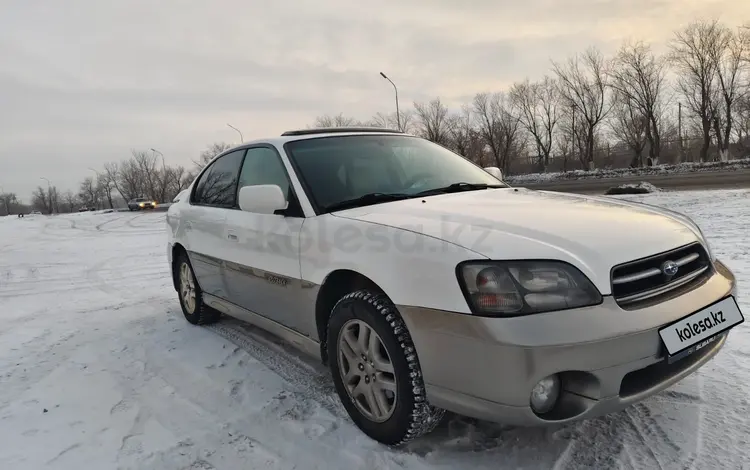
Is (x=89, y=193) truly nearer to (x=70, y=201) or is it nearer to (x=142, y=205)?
(x=70, y=201)

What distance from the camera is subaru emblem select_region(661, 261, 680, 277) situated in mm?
1994

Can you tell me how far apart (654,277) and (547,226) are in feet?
1.53

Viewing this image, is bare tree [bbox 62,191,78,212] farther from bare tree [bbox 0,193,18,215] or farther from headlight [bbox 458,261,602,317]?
headlight [bbox 458,261,602,317]

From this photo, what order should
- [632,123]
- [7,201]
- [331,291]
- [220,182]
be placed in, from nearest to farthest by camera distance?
1. [331,291]
2. [220,182]
3. [632,123]
4. [7,201]

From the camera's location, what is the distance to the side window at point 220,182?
373cm

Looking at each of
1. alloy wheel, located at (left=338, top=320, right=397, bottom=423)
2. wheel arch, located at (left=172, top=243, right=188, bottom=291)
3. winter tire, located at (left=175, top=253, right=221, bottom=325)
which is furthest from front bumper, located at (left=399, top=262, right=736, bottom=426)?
wheel arch, located at (left=172, top=243, right=188, bottom=291)

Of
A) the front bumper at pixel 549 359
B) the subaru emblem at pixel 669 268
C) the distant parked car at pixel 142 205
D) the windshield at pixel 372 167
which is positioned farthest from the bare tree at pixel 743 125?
the distant parked car at pixel 142 205

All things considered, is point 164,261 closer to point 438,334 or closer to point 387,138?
point 387,138

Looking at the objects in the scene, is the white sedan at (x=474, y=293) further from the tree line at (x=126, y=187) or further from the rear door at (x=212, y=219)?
the tree line at (x=126, y=187)

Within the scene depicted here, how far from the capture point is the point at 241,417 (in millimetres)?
2672

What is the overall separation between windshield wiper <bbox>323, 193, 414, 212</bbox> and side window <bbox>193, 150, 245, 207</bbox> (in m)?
1.21

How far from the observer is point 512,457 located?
2.14 metres

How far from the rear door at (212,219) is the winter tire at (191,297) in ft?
0.63

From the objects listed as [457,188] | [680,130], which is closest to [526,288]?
[457,188]
